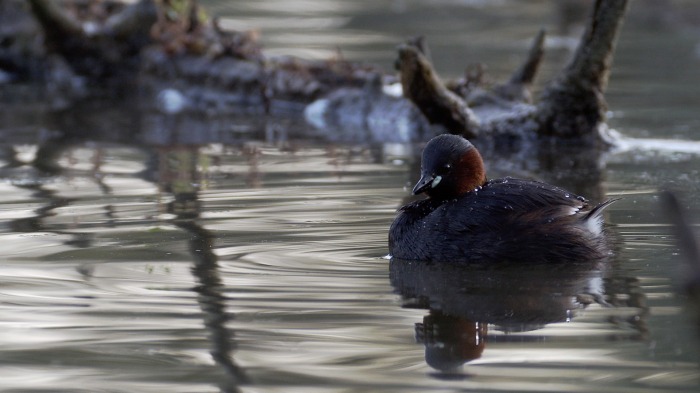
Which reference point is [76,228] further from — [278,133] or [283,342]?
[278,133]

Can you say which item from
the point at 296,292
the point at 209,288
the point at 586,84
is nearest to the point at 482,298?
the point at 296,292

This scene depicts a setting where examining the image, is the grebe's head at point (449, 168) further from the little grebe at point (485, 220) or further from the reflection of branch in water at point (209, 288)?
the reflection of branch in water at point (209, 288)

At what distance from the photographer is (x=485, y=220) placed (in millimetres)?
5852

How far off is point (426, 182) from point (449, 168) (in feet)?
0.49

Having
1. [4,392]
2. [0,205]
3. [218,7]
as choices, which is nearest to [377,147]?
[0,205]

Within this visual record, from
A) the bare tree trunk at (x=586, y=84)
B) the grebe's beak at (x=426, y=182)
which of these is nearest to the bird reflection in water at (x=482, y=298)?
the grebe's beak at (x=426, y=182)

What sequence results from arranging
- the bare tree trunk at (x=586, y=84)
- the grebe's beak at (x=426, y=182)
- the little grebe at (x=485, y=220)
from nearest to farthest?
1. the little grebe at (x=485, y=220)
2. the grebe's beak at (x=426, y=182)
3. the bare tree trunk at (x=586, y=84)

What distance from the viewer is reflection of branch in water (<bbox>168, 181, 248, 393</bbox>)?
14.4ft

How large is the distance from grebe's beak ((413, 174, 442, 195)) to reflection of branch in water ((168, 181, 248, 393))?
1.15 meters

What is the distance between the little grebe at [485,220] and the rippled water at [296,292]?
11 cm

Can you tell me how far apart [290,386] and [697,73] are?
11.7 meters

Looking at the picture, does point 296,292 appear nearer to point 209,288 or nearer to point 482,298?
point 209,288

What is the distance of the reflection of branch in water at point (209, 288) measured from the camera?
14.4 ft

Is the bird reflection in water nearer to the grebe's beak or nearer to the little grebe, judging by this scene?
the little grebe
